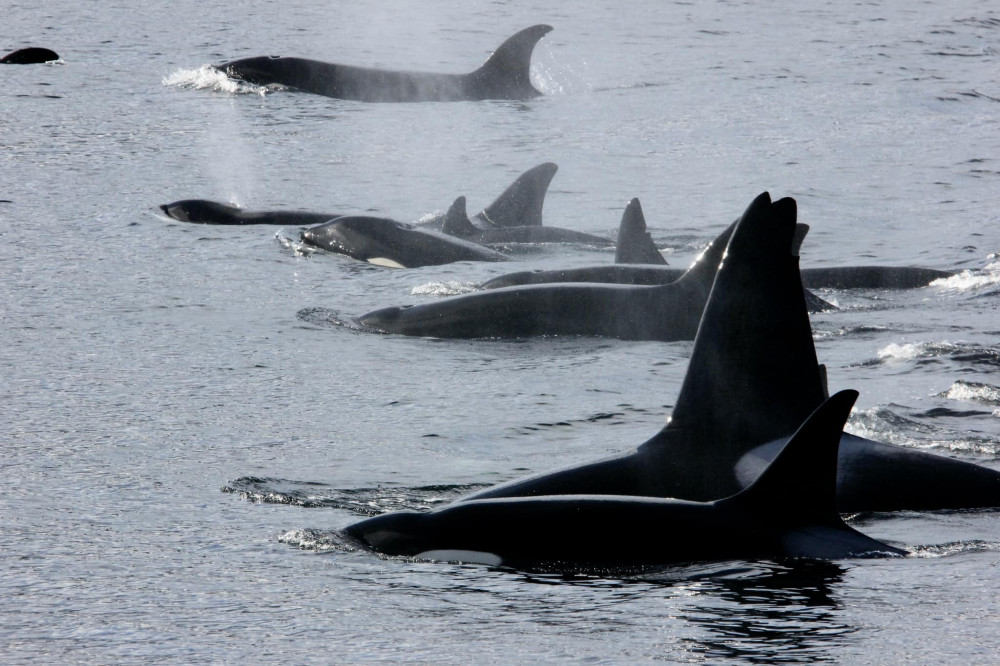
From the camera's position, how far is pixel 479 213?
15484mm

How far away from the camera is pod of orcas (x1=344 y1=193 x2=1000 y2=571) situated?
529 cm

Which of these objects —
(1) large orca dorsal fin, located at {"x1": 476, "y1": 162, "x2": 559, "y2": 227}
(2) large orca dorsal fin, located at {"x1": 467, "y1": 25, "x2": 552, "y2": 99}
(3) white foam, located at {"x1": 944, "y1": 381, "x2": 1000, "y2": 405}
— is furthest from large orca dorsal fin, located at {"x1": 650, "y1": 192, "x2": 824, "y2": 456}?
(2) large orca dorsal fin, located at {"x1": 467, "y1": 25, "x2": 552, "y2": 99}

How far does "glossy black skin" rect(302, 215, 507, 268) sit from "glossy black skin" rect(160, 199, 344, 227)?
3.43 ft

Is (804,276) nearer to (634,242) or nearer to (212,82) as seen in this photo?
(634,242)

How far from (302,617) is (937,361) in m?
5.61

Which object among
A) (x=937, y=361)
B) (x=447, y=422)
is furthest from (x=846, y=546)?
(x=937, y=361)

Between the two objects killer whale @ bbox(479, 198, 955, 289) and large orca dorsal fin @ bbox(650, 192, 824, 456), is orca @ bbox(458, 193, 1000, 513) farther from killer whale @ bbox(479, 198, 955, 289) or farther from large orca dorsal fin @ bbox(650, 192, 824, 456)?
killer whale @ bbox(479, 198, 955, 289)

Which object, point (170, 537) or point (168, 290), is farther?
point (168, 290)

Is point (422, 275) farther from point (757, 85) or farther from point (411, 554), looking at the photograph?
point (757, 85)

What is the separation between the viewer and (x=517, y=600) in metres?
5.11

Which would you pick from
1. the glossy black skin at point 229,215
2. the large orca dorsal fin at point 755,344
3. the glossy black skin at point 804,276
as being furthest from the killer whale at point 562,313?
the glossy black skin at point 229,215

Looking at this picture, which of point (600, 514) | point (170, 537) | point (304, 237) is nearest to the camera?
point (600, 514)

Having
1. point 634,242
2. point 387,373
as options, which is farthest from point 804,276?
point 387,373

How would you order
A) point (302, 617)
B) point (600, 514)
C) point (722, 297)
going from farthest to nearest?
1. point (722, 297)
2. point (600, 514)
3. point (302, 617)
